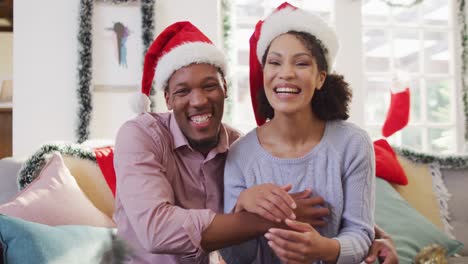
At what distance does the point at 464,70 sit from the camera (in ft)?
11.9

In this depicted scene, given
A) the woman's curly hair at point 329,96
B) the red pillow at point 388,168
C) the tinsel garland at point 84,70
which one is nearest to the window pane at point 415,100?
the red pillow at point 388,168

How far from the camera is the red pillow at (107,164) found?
2.02 meters

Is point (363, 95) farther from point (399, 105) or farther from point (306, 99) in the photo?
point (306, 99)

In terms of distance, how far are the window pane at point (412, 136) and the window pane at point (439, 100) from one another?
0.14m

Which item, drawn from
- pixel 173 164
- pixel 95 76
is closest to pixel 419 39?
pixel 95 76

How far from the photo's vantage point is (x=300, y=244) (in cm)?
114

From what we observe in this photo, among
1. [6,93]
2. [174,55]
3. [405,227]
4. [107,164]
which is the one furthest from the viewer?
[6,93]

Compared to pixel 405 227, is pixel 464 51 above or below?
above

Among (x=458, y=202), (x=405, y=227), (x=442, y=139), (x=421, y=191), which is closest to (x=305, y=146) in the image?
Answer: (x=405, y=227)

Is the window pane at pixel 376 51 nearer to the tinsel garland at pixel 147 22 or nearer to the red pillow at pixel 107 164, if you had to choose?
the tinsel garland at pixel 147 22

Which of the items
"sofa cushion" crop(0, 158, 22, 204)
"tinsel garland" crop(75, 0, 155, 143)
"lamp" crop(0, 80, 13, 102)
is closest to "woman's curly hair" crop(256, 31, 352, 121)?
"sofa cushion" crop(0, 158, 22, 204)

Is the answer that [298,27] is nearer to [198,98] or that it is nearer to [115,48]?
[198,98]

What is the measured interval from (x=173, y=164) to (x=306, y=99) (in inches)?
16.2

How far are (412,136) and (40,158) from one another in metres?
2.63
